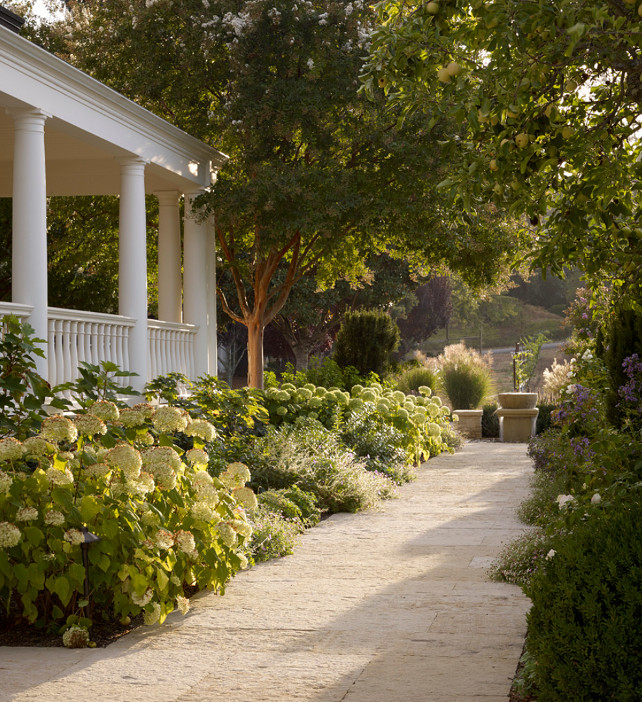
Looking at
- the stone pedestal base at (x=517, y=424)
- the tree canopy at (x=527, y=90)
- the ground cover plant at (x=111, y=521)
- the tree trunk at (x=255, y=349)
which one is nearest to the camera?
the tree canopy at (x=527, y=90)

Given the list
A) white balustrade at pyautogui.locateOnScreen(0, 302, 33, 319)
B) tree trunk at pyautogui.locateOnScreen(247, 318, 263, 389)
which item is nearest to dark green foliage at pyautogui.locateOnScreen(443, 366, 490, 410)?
tree trunk at pyautogui.locateOnScreen(247, 318, 263, 389)

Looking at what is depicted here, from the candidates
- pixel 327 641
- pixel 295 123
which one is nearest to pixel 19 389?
pixel 327 641

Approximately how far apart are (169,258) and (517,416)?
7833mm

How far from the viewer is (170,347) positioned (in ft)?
35.8

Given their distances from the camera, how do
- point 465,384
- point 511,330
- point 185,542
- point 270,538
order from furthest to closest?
point 511,330 < point 465,384 < point 270,538 < point 185,542

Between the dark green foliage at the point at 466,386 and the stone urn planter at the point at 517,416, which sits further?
the dark green foliage at the point at 466,386

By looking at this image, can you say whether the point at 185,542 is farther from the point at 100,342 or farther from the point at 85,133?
the point at 85,133

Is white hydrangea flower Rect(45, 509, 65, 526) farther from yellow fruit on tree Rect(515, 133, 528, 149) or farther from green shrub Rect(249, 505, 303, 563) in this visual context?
yellow fruit on tree Rect(515, 133, 528, 149)

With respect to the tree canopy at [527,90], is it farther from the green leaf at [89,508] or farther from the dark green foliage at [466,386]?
the dark green foliage at [466,386]

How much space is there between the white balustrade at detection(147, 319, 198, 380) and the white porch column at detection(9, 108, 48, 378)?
236 cm

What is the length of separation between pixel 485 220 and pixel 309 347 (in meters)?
17.7

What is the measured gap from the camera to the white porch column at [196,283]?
11555 mm

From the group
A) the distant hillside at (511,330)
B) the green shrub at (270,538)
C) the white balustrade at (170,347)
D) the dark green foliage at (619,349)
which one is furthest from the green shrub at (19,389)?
the distant hillside at (511,330)

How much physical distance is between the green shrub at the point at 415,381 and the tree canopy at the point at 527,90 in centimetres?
1437
